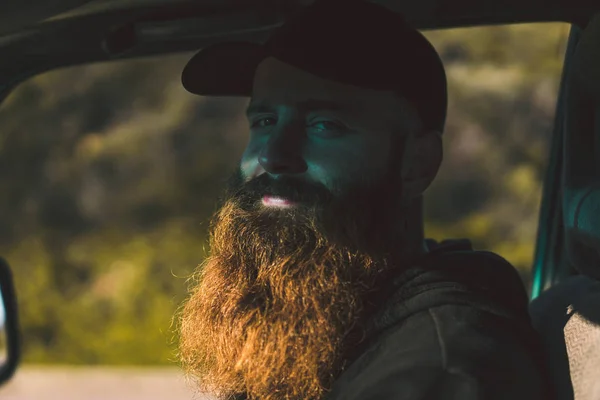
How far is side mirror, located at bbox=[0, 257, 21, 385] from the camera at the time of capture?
8.78ft

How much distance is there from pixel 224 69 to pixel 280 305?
2.39ft

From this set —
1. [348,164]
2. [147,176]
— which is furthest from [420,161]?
[147,176]

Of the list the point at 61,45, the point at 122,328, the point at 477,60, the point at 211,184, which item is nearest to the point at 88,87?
the point at 211,184

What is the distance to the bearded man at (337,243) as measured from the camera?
215 cm

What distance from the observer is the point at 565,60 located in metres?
2.68

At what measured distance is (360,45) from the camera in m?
2.35

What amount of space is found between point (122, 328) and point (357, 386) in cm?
1060

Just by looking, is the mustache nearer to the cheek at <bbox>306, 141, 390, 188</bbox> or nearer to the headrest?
the cheek at <bbox>306, 141, 390, 188</bbox>

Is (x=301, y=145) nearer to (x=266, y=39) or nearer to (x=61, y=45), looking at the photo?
(x=266, y=39)

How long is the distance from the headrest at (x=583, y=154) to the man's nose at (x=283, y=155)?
66cm

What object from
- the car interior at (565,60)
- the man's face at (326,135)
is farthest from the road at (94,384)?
the man's face at (326,135)

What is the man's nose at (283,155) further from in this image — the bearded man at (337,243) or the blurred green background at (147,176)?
the blurred green background at (147,176)

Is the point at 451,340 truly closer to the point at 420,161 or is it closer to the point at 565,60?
the point at 420,161

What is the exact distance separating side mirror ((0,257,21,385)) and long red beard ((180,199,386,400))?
2.09 ft
